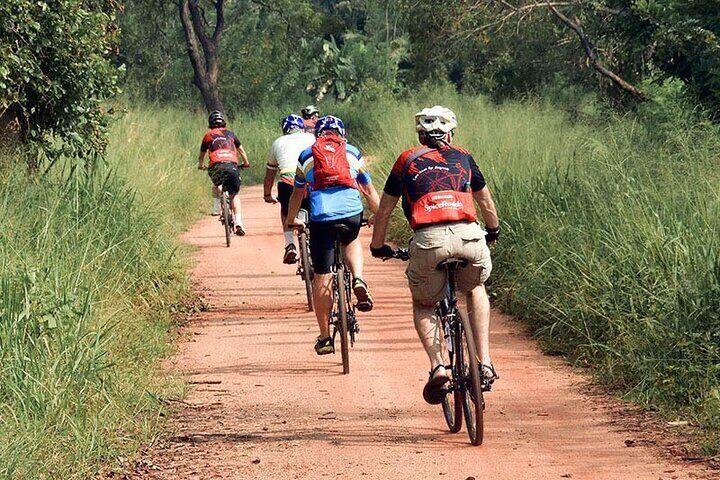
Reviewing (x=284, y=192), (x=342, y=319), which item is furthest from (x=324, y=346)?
(x=284, y=192)

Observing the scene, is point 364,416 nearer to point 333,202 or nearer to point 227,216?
point 333,202

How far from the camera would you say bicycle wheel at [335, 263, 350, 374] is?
9375 millimetres

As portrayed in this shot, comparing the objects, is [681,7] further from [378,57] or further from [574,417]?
[378,57]

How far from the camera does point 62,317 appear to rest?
8.06 meters

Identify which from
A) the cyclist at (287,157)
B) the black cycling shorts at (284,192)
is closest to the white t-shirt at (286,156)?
the cyclist at (287,157)

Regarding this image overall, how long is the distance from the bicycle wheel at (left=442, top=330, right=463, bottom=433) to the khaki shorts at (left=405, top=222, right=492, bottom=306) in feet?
1.19

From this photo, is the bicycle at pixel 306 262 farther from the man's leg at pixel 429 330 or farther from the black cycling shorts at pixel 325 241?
the man's leg at pixel 429 330

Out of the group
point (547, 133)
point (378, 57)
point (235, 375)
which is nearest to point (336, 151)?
point (235, 375)

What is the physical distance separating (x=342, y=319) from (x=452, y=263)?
2451mm

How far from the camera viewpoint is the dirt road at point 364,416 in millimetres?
6750

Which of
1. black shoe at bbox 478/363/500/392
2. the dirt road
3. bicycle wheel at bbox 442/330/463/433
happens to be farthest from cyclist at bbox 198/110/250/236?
black shoe at bbox 478/363/500/392

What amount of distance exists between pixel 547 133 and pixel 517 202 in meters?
4.33

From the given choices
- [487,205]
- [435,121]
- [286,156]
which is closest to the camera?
[435,121]

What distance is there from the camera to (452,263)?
23.5 feet
